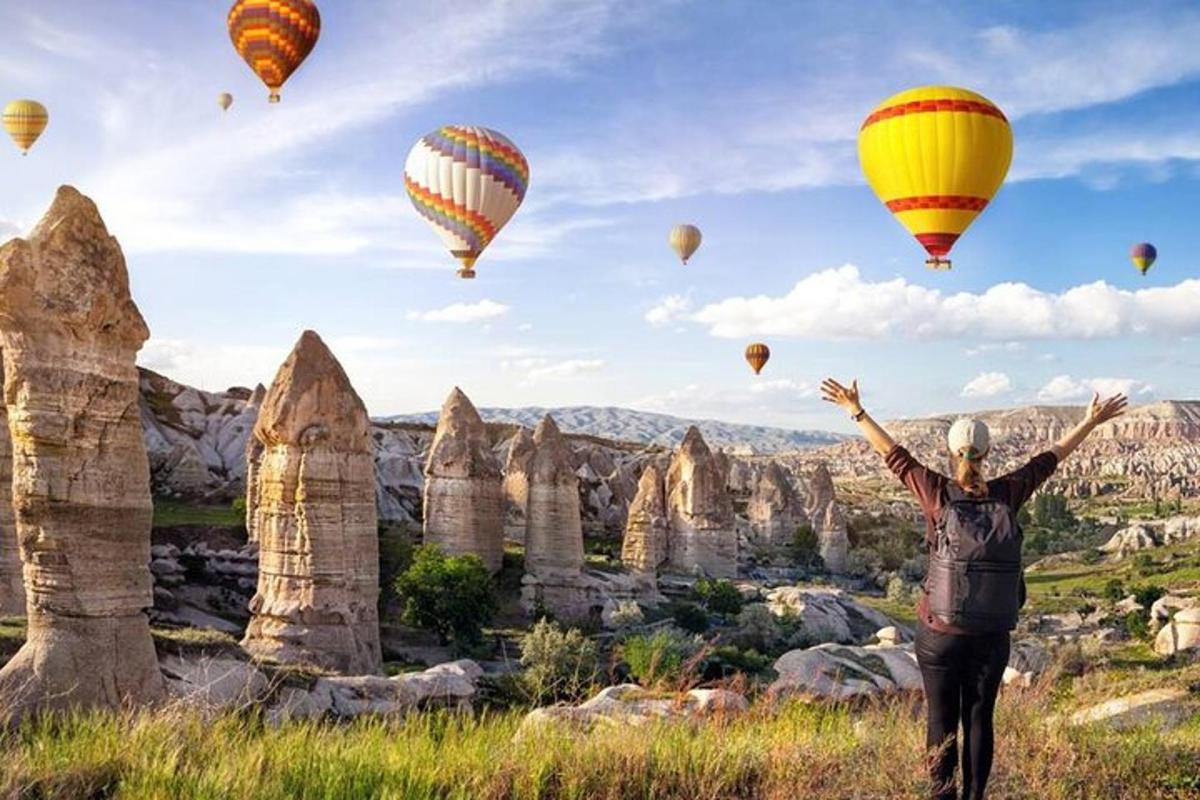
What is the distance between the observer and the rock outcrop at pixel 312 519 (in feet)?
63.2

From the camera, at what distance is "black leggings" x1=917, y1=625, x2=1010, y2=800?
17.3ft

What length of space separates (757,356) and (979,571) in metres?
50.8

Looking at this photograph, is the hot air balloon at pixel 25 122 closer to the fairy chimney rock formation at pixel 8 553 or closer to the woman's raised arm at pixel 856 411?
the fairy chimney rock formation at pixel 8 553

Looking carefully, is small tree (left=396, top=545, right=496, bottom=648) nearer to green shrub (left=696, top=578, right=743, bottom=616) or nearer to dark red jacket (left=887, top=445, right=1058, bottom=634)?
green shrub (left=696, top=578, right=743, bottom=616)

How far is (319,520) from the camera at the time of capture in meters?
19.2

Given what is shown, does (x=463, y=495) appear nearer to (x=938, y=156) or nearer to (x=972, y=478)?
(x=938, y=156)

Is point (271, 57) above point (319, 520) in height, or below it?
above

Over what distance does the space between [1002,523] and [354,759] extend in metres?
3.47

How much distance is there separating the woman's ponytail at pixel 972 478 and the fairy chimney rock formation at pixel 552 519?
27150mm

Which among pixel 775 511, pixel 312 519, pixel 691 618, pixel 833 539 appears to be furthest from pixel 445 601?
pixel 775 511

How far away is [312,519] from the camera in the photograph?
19.2 meters

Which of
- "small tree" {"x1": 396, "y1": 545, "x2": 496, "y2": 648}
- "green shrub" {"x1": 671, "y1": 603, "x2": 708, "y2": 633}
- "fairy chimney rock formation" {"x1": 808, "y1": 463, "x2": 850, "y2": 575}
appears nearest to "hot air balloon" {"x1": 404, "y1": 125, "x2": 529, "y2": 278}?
"small tree" {"x1": 396, "y1": 545, "x2": 496, "y2": 648}

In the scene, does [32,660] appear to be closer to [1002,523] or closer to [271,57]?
[1002,523]

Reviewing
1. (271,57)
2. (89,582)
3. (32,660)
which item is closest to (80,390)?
(89,582)
